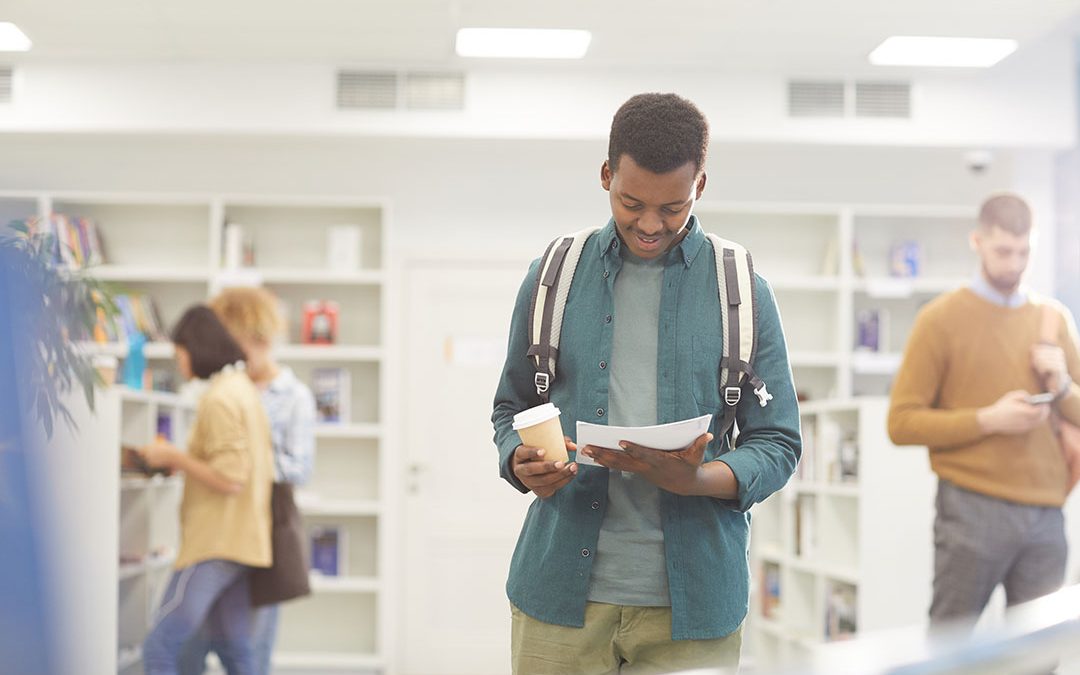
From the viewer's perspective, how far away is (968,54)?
3.94 m

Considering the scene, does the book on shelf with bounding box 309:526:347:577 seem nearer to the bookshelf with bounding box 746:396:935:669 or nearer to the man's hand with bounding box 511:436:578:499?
the bookshelf with bounding box 746:396:935:669

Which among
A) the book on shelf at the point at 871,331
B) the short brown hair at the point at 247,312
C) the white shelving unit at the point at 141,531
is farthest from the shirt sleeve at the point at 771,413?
the book on shelf at the point at 871,331

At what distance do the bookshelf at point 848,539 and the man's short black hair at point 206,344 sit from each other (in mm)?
1779

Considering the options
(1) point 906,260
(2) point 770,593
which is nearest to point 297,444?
(2) point 770,593

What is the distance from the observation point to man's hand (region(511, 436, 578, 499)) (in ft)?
3.92

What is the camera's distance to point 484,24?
379 cm

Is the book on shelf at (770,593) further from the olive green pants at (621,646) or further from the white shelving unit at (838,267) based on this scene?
the olive green pants at (621,646)

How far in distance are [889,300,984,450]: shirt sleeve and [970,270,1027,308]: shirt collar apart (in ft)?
0.36

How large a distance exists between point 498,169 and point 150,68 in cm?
144

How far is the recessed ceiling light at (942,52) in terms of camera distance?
3.46m

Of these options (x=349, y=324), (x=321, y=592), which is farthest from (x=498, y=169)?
(x=321, y=592)

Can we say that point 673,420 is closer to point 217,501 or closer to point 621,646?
point 621,646

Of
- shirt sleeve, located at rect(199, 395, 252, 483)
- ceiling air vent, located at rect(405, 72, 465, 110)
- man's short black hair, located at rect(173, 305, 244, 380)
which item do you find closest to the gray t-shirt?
shirt sleeve, located at rect(199, 395, 252, 483)

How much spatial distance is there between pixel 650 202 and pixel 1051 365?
4.78 feet
